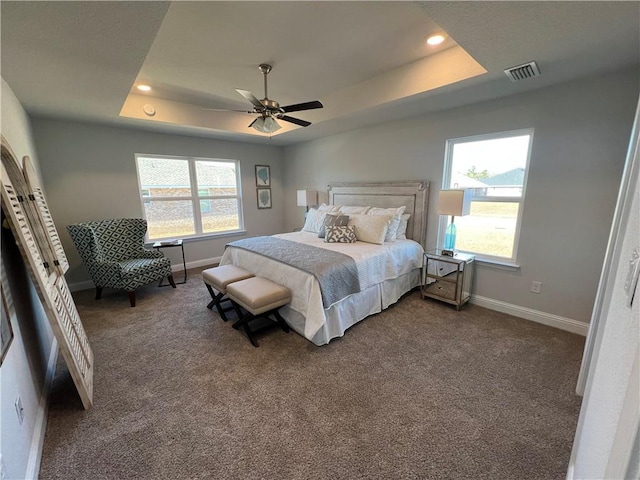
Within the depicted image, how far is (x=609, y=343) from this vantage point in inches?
35.6

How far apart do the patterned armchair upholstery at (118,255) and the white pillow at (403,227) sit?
317 cm

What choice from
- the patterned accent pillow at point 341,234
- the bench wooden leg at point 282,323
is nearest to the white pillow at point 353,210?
the patterned accent pillow at point 341,234

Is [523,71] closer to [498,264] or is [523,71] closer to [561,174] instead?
[561,174]

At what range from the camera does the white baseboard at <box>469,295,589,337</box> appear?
2.60 m

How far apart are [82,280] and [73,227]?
3.20ft

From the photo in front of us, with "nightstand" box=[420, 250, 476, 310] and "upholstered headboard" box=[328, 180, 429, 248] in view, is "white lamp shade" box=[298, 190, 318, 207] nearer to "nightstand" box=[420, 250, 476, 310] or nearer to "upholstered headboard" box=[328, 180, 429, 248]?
"upholstered headboard" box=[328, 180, 429, 248]

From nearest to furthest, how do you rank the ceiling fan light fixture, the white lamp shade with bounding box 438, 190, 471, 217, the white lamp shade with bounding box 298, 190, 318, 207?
1. the ceiling fan light fixture
2. the white lamp shade with bounding box 438, 190, 471, 217
3. the white lamp shade with bounding box 298, 190, 318, 207

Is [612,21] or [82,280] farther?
[82,280]

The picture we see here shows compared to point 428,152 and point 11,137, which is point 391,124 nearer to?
point 428,152

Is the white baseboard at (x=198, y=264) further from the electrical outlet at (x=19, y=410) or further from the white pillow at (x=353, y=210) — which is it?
the electrical outlet at (x=19, y=410)

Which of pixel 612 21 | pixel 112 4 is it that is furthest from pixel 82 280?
pixel 612 21

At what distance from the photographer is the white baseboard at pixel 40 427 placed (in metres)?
1.33

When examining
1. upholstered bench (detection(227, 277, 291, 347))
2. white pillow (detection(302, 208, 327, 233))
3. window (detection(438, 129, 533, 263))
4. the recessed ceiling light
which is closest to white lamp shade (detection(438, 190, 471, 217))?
window (detection(438, 129, 533, 263))

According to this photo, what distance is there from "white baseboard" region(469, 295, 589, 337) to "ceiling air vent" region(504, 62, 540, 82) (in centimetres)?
228
